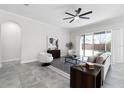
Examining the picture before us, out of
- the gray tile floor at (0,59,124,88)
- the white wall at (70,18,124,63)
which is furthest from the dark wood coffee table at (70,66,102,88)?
the white wall at (70,18,124,63)

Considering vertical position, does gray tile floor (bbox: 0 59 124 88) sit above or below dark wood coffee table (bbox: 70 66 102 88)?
below

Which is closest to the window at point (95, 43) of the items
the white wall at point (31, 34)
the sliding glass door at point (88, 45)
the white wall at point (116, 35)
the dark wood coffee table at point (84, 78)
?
the sliding glass door at point (88, 45)

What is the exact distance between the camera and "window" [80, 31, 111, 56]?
535cm

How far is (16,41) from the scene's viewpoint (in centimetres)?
546

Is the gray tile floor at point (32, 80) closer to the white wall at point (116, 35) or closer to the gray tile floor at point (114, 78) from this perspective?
the gray tile floor at point (114, 78)

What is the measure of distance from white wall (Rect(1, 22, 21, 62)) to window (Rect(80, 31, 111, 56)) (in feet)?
17.6

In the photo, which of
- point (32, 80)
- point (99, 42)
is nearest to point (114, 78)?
point (32, 80)

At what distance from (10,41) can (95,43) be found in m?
6.24

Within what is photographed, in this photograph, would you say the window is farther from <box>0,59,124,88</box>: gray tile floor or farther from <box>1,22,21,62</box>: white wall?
<box>1,22,21,62</box>: white wall

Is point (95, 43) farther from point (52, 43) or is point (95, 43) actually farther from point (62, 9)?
point (62, 9)

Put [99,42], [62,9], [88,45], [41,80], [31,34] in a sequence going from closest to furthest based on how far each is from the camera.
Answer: [41,80], [62,9], [31,34], [99,42], [88,45]

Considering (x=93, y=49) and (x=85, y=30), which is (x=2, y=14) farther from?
(x=93, y=49)

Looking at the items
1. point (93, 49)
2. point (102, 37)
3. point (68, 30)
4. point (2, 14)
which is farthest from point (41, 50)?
point (102, 37)

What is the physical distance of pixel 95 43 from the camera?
605 cm
